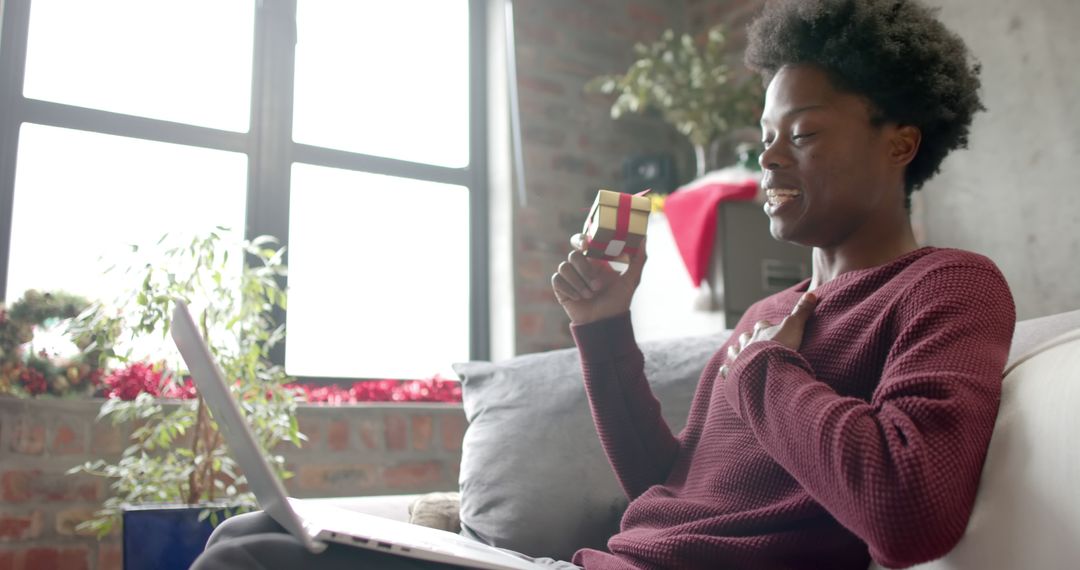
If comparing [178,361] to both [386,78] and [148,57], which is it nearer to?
[148,57]

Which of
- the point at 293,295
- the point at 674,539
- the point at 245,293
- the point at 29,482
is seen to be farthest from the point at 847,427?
the point at 293,295

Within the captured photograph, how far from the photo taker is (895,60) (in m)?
1.12

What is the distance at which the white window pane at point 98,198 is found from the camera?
2.63 m

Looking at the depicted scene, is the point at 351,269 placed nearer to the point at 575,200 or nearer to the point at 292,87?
the point at 292,87

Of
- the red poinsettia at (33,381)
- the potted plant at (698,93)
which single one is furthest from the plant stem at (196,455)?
the potted plant at (698,93)

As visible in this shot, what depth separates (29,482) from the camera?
2141 millimetres

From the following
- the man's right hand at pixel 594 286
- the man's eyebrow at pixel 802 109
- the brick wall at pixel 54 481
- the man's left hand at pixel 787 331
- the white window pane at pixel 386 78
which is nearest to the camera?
the man's left hand at pixel 787 331

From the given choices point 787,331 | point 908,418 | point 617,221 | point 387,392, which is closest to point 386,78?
point 387,392

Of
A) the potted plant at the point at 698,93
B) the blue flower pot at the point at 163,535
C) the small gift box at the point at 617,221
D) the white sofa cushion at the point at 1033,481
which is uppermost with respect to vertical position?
the potted plant at the point at 698,93

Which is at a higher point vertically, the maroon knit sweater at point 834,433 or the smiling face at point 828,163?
the smiling face at point 828,163

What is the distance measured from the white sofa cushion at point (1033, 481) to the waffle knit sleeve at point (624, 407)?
1.61ft

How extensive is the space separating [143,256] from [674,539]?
1487 millimetres

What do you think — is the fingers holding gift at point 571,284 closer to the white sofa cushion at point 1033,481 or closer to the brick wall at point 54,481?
the white sofa cushion at point 1033,481

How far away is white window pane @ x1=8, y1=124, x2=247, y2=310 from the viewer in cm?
263
